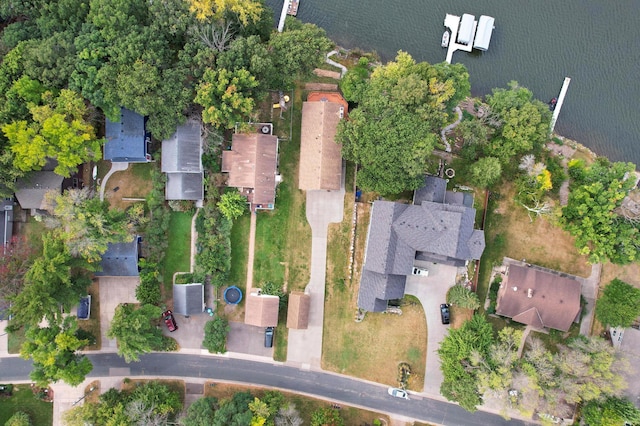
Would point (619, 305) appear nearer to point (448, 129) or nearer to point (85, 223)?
point (448, 129)

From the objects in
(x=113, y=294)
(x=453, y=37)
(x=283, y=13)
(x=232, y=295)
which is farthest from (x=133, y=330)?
(x=453, y=37)

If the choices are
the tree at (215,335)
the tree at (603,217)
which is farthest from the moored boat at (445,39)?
the tree at (215,335)

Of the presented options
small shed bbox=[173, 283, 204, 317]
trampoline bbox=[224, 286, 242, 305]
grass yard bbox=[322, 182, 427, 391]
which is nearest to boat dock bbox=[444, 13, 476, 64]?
grass yard bbox=[322, 182, 427, 391]

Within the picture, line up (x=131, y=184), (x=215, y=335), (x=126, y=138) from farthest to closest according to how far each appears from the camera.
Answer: (x=131, y=184) < (x=215, y=335) < (x=126, y=138)

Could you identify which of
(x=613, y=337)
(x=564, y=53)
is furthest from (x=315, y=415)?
(x=564, y=53)

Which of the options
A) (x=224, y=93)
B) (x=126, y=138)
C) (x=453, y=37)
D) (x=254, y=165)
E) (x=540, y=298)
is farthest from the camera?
(x=453, y=37)
